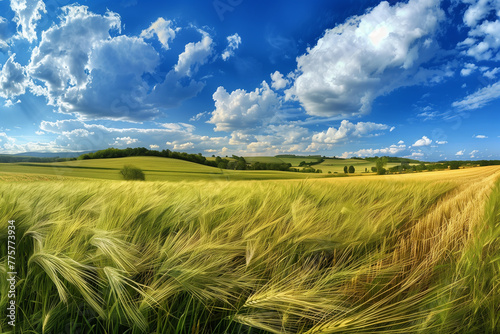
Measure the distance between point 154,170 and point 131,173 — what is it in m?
0.48

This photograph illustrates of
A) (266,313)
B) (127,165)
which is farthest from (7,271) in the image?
(127,165)

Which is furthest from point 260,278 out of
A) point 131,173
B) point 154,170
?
point 131,173

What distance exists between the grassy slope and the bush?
78 millimetres

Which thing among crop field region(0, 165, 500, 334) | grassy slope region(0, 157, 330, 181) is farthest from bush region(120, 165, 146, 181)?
crop field region(0, 165, 500, 334)

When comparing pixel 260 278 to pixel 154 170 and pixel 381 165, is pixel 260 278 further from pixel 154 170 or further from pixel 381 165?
pixel 381 165

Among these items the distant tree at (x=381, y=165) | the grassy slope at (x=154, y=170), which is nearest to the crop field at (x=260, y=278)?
the grassy slope at (x=154, y=170)

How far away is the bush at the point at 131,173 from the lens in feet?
12.6

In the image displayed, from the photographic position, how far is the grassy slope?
347 centimetres

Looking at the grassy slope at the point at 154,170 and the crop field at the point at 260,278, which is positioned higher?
the grassy slope at the point at 154,170

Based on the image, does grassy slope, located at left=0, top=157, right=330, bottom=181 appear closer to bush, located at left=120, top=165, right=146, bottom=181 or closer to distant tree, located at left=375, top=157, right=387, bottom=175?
bush, located at left=120, top=165, right=146, bottom=181

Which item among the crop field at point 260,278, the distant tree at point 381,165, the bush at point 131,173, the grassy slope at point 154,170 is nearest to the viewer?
the crop field at point 260,278

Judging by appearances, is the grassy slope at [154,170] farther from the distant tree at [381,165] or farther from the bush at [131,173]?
the distant tree at [381,165]

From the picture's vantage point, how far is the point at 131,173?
3.87 m

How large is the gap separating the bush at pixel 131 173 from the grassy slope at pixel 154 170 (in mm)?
78
